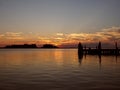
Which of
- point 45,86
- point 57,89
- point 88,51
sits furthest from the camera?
point 88,51

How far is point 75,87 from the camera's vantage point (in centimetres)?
1584

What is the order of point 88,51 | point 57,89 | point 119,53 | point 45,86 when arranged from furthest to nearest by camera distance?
point 88,51
point 119,53
point 45,86
point 57,89

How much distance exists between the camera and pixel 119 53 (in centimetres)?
6644

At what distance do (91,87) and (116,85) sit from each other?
217 centimetres

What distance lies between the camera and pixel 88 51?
7156 centimetres

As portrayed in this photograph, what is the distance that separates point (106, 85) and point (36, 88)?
5.28m

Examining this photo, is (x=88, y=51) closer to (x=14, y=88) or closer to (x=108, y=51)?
(x=108, y=51)

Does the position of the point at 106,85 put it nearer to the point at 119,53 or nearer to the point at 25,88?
the point at 25,88

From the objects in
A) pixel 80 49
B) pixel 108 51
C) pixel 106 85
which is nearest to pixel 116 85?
pixel 106 85

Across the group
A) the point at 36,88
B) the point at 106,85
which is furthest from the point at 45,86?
the point at 106,85

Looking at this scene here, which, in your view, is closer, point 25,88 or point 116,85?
point 25,88

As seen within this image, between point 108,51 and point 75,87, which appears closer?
point 75,87

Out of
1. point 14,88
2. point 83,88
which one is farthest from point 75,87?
point 14,88

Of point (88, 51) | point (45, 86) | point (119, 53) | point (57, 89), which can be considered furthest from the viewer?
point (88, 51)
